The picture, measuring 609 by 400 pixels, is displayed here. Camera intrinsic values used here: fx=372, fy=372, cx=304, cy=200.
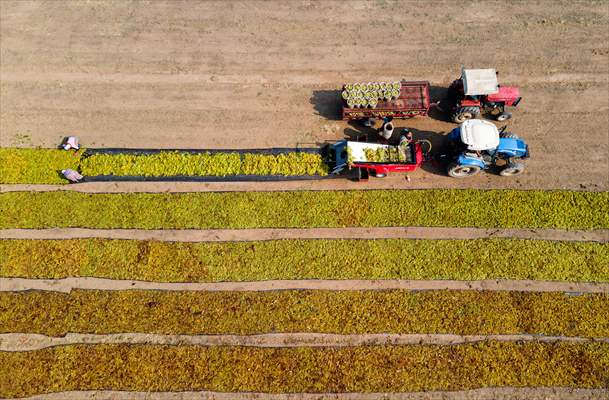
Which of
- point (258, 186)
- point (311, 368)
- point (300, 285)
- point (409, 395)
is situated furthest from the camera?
point (258, 186)

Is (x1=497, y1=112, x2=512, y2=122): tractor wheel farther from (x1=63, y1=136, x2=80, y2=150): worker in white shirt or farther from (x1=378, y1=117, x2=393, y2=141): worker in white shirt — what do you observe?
(x1=63, y1=136, x2=80, y2=150): worker in white shirt

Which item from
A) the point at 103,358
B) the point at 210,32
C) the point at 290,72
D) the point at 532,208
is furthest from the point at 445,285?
the point at 210,32

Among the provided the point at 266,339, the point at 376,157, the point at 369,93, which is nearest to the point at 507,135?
the point at 376,157

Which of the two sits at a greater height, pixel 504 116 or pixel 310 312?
pixel 504 116

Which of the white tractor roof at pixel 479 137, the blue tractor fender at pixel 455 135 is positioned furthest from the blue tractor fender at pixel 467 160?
the blue tractor fender at pixel 455 135

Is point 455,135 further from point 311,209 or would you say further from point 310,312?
point 310,312

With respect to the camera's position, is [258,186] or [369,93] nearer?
[369,93]

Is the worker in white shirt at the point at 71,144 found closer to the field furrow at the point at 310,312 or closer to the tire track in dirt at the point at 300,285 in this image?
the tire track in dirt at the point at 300,285
